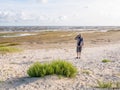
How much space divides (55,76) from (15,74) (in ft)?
7.93

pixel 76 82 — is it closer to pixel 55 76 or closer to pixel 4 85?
pixel 55 76

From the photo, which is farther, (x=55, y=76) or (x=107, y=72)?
(x=107, y=72)

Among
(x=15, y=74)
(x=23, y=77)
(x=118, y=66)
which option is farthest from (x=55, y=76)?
(x=118, y=66)

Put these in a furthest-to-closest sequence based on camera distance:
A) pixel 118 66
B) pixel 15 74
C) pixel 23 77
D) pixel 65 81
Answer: pixel 118 66
pixel 15 74
pixel 23 77
pixel 65 81

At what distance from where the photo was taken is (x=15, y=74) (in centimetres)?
1476

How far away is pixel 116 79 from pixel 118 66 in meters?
3.72

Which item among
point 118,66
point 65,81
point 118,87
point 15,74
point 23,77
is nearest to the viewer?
point 118,87

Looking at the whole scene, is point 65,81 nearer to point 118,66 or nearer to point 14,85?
point 14,85

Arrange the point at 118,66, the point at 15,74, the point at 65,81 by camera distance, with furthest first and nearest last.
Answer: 1. the point at 118,66
2. the point at 15,74
3. the point at 65,81

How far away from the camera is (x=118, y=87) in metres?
12.1

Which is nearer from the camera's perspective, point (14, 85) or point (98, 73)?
point (14, 85)

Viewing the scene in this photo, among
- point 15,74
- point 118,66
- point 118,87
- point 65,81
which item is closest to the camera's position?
point 118,87

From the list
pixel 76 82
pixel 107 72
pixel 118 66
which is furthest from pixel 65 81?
pixel 118 66

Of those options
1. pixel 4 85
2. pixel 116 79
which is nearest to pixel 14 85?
pixel 4 85
